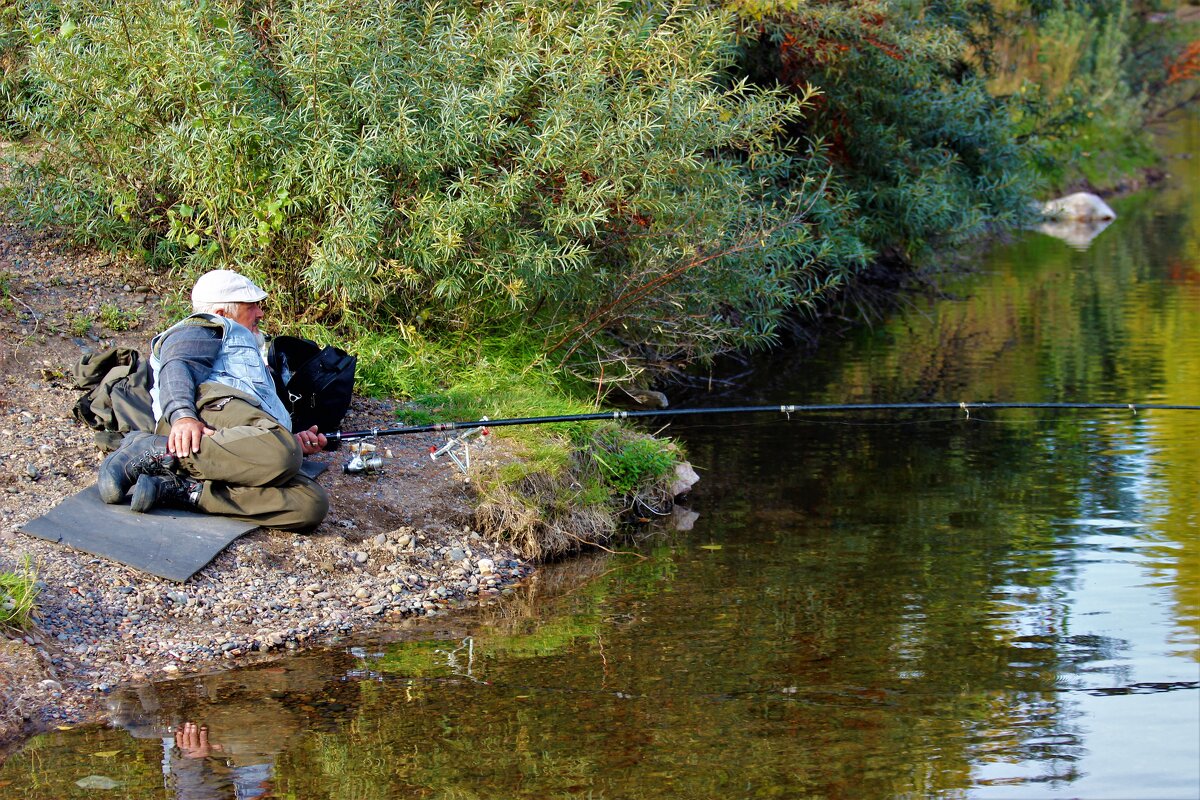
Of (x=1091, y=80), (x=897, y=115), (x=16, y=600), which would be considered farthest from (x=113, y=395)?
(x=1091, y=80)

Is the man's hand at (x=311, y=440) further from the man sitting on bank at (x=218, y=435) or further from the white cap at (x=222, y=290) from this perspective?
the white cap at (x=222, y=290)

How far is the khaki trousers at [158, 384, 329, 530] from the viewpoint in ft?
19.5

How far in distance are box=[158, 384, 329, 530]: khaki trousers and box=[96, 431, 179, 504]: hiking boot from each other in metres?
0.08

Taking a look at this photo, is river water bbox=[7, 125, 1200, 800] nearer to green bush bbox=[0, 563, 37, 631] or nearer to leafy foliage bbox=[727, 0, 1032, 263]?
green bush bbox=[0, 563, 37, 631]

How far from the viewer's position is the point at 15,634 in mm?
5066

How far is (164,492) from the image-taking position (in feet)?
19.6

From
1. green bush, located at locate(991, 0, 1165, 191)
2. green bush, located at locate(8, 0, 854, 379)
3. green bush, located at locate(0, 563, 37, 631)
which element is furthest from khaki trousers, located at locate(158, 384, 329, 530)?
green bush, located at locate(991, 0, 1165, 191)

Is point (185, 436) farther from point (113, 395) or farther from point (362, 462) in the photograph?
point (362, 462)

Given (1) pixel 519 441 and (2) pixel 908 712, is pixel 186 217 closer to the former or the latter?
(1) pixel 519 441

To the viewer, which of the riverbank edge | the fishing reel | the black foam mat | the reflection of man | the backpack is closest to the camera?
the reflection of man

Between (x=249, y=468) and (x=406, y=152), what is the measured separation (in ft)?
7.49

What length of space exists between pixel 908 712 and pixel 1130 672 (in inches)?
40.9

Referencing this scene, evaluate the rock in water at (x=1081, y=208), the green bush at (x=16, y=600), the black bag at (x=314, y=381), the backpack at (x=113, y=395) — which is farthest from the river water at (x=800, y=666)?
the rock in water at (x=1081, y=208)

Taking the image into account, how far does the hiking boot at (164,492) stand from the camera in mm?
5863
